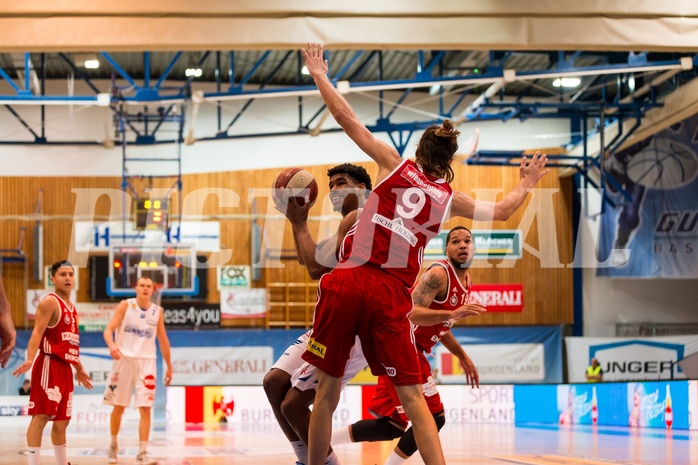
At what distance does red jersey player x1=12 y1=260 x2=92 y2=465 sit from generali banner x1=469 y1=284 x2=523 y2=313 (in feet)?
56.3

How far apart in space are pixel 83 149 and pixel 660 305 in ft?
53.0

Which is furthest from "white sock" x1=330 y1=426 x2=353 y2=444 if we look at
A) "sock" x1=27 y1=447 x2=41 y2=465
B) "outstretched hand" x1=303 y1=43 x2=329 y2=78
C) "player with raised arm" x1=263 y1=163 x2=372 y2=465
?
"outstretched hand" x1=303 y1=43 x2=329 y2=78

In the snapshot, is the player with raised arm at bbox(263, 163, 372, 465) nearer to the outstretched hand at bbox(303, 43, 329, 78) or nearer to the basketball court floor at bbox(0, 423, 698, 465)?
the outstretched hand at bbox(303, 43, 329, 78)

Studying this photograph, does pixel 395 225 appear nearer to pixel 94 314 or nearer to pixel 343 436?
pixel 343 436

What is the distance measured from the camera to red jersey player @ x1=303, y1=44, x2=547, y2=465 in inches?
188

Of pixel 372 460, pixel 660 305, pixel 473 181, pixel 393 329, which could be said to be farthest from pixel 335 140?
pixel 393 329

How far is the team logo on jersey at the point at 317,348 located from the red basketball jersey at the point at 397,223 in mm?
466

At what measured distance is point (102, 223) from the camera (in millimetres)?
23391

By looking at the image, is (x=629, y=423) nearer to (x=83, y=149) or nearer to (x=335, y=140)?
(x=335, y=140)

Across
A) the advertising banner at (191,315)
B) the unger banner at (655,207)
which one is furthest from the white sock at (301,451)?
the advertising banner at (191,315)

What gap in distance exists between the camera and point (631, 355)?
71.4 ft

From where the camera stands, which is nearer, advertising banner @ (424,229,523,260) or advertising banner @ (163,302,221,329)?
advertising banner @ (163,302,221,329)

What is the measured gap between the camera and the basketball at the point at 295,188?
5328 mm

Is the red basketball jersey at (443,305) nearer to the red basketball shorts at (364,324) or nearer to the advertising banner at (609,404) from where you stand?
the red basketball shorts at (364,324)
